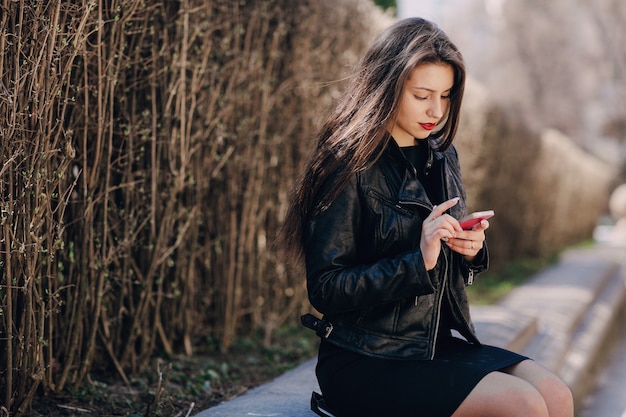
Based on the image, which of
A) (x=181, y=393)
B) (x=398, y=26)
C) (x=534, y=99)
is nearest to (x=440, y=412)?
(x=398, y=26)

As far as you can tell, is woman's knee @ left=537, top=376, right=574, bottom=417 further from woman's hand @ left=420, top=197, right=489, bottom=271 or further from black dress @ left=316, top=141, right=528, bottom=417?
woman's hand @ left=420, top=197, right=489, bottom=271

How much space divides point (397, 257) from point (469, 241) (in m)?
0.24

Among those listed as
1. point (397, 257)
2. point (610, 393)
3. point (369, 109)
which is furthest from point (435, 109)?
point (610, 393)

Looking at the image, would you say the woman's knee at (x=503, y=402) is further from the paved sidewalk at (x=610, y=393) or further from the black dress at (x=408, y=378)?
the paved sidewalk at (x=610, y=393)

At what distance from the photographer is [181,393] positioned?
132 inches

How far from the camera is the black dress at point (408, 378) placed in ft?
7.18

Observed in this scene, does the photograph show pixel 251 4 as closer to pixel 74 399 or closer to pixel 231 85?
pixel 231 85

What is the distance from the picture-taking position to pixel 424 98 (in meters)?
2.46

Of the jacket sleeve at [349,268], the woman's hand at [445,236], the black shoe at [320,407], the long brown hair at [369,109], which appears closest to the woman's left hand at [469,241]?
the woman's hand at [445,236]

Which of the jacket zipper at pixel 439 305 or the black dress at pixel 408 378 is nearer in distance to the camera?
the black dress at pixel 408 378

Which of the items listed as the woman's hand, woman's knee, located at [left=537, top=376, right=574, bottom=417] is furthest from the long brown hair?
woman's knee, located at [left=537, top=376, right=574, bottom=417]

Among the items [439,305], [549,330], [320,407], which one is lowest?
[549,330]

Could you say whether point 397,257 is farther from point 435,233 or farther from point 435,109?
point 435,109

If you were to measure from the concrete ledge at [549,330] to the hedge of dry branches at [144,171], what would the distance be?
705mm
